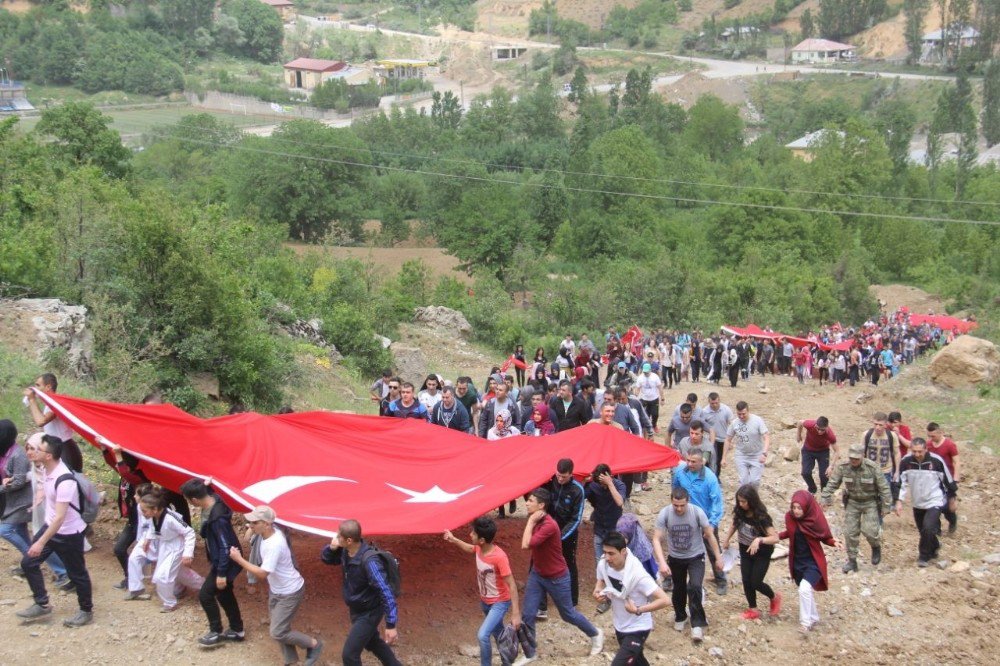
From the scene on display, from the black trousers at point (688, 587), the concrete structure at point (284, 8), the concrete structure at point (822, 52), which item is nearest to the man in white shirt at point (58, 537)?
the black trousers at point (688, 587)

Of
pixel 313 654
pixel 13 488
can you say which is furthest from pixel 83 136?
pixel 313 654

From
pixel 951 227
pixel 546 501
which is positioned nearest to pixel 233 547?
pixel 546 501

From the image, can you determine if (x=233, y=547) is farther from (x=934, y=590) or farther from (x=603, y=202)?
(x=603, y=202)

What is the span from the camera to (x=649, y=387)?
16.0m

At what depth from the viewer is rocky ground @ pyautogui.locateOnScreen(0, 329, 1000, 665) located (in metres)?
8.61

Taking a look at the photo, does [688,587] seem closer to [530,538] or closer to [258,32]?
[530,538]

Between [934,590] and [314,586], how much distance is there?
652cm

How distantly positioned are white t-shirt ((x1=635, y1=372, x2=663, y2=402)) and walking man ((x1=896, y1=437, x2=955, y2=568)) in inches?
183

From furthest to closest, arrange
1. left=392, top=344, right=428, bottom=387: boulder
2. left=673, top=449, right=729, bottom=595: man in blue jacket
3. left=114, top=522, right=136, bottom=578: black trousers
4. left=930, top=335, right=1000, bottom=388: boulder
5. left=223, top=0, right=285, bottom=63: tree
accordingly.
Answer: left=223, top=0, right=285, bottom=63: tree
left=392, top=344, right=428, bottom=387: boulder
left=930, top=335, right=1000, bottom=388: boulder
left=673, top=449, right=729, bottom=595: man in blue jacket
left=114, top=522, right=136, bottom=578: black trousers

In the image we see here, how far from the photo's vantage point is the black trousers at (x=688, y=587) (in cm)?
945

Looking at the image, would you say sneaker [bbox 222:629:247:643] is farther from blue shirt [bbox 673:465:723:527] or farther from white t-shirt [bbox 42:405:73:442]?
blue shirt [bbox 673:465:723:527]

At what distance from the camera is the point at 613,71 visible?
134375mm

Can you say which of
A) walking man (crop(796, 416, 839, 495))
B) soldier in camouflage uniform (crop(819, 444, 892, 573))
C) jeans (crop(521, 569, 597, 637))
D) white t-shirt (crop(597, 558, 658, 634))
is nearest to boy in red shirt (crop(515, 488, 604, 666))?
jeans (crop(521, 569, 597, 637))

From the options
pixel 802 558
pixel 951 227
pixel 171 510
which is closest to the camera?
pixel 171 510
